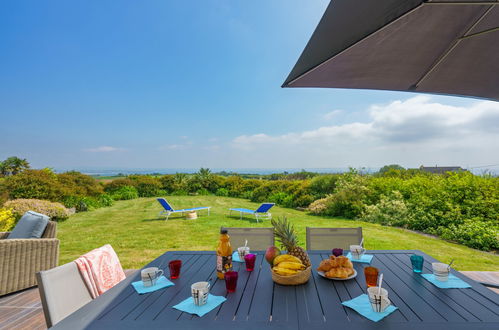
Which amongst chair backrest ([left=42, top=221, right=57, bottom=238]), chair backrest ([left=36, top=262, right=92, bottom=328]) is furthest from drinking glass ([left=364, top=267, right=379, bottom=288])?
chair backrest ([left=42, top=221, right=57, bottom=238])

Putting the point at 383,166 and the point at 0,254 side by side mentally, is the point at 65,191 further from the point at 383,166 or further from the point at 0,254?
the point at 383,166

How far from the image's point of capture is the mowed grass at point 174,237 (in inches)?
A: 159

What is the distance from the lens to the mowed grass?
13.3ft

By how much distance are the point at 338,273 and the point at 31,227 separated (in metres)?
3.81

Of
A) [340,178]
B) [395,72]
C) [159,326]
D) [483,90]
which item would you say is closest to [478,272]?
[483,90]

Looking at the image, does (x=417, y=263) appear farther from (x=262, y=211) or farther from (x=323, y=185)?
(x=323, y=185)

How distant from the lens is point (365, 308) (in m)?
1.15

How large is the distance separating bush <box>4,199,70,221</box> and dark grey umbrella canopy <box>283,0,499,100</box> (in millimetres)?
8285

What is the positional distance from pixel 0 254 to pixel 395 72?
15.0 feet

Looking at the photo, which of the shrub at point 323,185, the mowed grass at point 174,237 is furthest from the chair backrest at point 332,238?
the shrub at point 323,185

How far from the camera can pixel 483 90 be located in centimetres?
212

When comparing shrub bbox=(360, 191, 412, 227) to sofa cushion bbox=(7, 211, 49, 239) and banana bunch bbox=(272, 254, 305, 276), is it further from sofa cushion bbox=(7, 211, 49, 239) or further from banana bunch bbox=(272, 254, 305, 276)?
sofa cushion bbox=(7, 211, 49, 239)

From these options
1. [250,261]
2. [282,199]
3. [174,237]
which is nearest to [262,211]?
[174,237]

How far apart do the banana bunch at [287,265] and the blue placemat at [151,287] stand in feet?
2.22
